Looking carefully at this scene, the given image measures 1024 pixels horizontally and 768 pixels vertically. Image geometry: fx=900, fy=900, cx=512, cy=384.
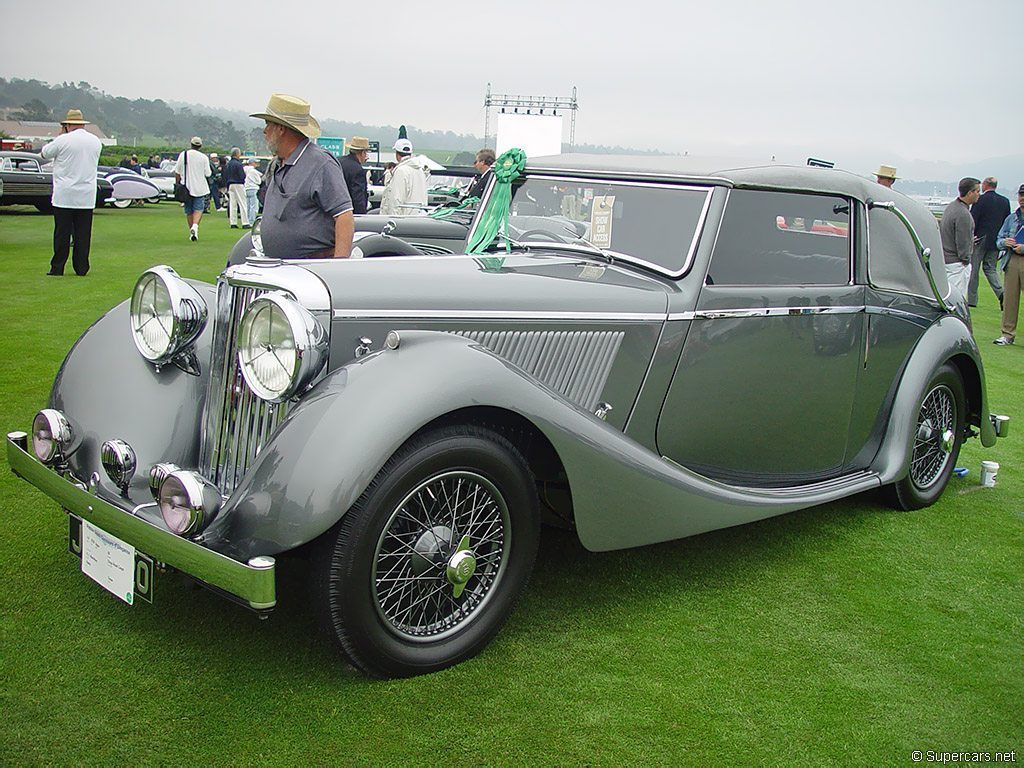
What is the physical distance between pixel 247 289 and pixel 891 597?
2900 mm

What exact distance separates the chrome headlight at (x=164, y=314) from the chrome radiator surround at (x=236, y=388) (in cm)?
11

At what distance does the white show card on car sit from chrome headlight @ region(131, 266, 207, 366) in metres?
0.69

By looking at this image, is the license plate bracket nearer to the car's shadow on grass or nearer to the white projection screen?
the car's shadow on grass

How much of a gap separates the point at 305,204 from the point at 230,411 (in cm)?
185

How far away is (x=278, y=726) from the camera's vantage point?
8.79ft

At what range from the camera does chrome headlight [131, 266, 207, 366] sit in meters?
3.25

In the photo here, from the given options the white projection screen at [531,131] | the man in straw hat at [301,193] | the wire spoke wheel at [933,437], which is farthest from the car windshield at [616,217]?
the white projection screen at [531,131]

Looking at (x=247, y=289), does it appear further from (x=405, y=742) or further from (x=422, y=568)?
(x=405, y=742)

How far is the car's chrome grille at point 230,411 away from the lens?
10.00ft

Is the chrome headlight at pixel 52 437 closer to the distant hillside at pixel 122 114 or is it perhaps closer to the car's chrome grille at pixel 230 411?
the car's chrome grille at pixel 230 411

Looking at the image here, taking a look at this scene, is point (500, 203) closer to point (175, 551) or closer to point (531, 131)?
point (175, 551)

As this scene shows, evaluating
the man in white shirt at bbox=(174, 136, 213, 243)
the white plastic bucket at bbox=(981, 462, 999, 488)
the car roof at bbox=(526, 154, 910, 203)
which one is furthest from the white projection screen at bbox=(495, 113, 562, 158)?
the car roof at bbox=(526, 154, 910, 203)

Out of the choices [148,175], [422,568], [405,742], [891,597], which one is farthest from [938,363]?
[148,175]

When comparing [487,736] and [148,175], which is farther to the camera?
[148,175]
